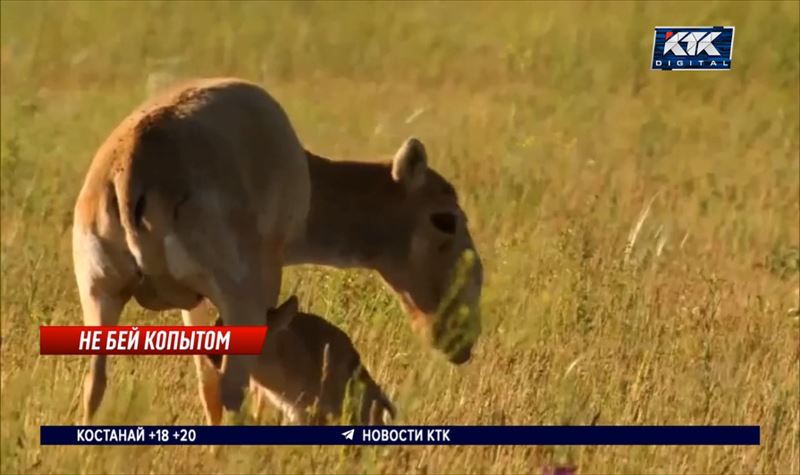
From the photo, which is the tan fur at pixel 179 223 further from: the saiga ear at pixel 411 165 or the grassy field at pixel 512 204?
the saiga ear at pixel 411 165

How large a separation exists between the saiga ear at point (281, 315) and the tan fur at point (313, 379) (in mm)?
175

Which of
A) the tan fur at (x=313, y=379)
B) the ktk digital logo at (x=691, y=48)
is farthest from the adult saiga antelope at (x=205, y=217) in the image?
the ktk digital logo at (x=691, y=48)

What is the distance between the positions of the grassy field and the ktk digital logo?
1.54 meters

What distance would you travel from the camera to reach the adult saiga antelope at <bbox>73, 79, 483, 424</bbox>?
651cm

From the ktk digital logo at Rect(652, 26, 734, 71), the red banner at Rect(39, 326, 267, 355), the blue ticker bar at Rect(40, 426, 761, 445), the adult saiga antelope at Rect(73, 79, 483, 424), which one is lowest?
the blue ticker bar at Rect(40, 426, 761, 445)

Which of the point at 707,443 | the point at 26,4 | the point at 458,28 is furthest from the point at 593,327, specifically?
the point at 26,4

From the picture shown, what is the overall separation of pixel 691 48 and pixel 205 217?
9.72 ft

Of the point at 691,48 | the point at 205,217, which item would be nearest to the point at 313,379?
the point at 205,217

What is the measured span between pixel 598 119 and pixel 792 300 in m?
6.62

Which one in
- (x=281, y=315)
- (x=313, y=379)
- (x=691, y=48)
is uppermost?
(x=691, y=48)

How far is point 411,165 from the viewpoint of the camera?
29.4 ft

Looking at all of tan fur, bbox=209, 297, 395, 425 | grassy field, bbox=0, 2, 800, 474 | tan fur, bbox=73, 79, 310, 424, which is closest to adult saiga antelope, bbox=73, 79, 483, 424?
tan fur, bbox=73, 79, 310, 424

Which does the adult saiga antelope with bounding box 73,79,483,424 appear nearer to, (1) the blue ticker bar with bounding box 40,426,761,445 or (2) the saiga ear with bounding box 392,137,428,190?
(1) the blue ticker bar with bounding box 40,426,761,445

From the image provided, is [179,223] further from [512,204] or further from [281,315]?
[512,204]
